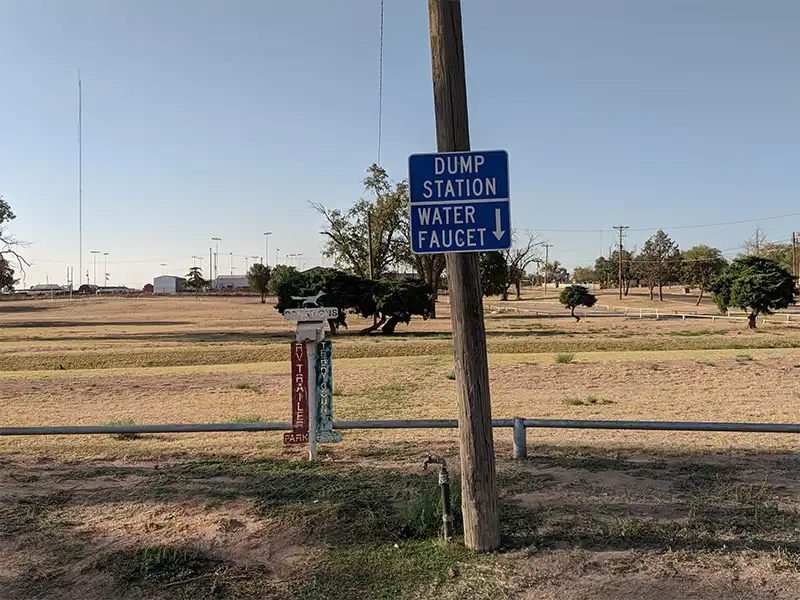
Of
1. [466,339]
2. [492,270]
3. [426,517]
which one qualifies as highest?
[492,270]

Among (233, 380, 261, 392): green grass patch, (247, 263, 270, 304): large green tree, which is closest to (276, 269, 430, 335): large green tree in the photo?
(233, 380, 261, 392): green grass patch

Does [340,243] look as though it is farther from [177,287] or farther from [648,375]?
[177,287]

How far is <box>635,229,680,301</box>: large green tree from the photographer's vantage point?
96.8m

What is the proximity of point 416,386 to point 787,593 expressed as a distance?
14310 mm

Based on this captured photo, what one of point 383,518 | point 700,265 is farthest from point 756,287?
point 700,265

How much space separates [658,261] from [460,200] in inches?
3965

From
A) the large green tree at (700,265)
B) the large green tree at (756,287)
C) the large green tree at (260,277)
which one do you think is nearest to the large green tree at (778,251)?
the large green tree at (700,265)

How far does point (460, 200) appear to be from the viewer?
168 inches

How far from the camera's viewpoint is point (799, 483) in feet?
18.3

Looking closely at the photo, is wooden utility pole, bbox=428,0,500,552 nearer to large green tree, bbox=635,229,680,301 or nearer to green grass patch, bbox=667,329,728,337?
green grass patch, bbox=667,329,728,337

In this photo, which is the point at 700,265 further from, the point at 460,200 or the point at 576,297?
the point at 460,200

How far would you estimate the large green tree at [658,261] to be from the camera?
317 ft

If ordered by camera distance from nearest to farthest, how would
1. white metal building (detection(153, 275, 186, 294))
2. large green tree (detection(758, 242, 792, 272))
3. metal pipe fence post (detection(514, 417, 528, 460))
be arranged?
metal pipe fence post (detection(514, 417, 528, 460)) → large green tree (detection(758, 242, 792, 272)) → white metal building (detection(153, 275, 186, 294))

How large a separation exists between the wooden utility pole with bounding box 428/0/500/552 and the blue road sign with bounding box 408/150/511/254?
123mm
